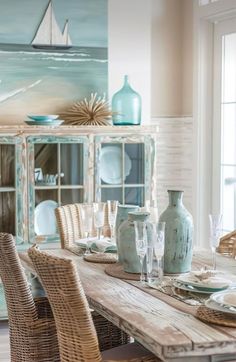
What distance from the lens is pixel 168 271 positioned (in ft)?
9.88

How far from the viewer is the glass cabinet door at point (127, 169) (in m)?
4.95

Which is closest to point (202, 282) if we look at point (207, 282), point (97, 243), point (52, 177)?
point (207, 282)

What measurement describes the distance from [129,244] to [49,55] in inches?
96.8

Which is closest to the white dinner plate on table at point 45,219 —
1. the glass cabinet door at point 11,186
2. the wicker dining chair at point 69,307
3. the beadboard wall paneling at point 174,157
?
the glass cabinet door at point 11,186

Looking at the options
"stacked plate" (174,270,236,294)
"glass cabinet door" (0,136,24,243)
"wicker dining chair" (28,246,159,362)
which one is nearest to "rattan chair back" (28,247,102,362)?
"wicker dining chair" (28,246,159,362)

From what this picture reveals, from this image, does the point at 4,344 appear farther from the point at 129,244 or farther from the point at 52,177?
the point at 129,244

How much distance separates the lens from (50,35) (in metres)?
5.07

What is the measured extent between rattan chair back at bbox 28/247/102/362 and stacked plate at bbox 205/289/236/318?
1.37ft

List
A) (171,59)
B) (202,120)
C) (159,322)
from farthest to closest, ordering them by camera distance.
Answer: (171,59) → (202,120) → (159,322)

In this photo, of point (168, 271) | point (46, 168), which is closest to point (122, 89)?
point (46, 168)

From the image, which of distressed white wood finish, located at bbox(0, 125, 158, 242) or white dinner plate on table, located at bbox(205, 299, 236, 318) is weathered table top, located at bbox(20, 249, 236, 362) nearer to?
white dinner plate on table, located at bbox(205, 299, 236, 318)

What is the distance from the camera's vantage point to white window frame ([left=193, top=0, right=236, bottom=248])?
5.23 metres

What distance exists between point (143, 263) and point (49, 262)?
734 mm

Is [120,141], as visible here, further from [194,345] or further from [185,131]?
[194,345]
